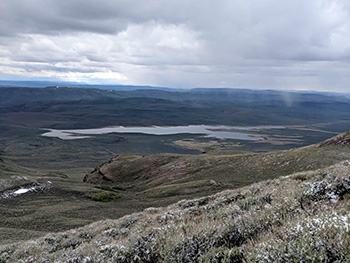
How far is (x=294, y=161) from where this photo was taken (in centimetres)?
5019

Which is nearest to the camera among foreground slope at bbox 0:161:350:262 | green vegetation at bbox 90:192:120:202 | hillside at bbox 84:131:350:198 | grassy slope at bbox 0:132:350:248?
foreground slope at bbox 0:161:350:262

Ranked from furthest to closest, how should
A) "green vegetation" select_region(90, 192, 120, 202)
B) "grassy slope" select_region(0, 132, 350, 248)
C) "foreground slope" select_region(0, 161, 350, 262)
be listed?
"green vegetation" select_region(90, 192, 120, 202), "grassy slope" select_region(0, 132, 350, 248), "foreground slope" select_region(0, 161, 350, 262)

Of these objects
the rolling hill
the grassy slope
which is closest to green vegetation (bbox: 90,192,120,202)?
the grassy slope

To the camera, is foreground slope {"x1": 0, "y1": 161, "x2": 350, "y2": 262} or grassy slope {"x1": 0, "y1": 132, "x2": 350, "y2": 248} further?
grassy slope {"x1": 0, "y1": 132, "x2": 350, "y2": 248}

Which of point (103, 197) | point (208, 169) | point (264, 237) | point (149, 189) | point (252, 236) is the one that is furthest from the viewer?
point (208, 169)

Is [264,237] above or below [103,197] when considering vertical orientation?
above

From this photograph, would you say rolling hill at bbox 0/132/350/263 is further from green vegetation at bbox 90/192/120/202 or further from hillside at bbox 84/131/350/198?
hillside at bbox 84/131/350/198

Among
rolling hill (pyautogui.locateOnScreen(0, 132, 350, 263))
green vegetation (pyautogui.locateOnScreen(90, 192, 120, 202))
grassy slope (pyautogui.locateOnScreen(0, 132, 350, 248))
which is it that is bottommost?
green vegetation (pyautogui.locateOnScreen(90, 192, 120, 202))

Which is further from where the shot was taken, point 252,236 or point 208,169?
point 208,169

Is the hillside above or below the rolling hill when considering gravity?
below

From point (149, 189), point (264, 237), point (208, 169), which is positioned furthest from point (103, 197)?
Result: point (264, 237)

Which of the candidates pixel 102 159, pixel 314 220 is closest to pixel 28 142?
pixel 102 159

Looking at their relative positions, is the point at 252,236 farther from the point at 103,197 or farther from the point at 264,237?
the point at 103,197

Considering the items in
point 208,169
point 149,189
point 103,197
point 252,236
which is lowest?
point 149,189
